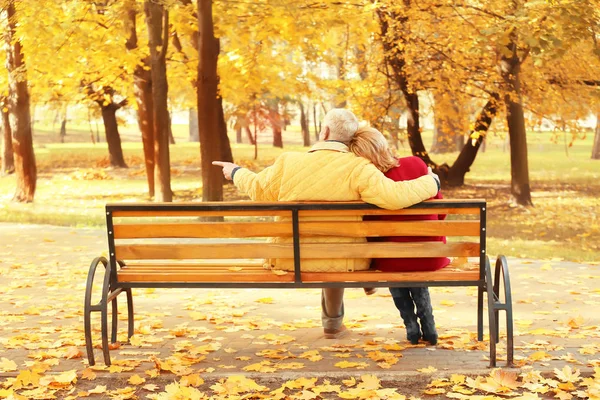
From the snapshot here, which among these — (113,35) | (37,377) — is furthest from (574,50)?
(37,377)

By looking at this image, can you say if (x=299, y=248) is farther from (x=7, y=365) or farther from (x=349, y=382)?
(x=7, y=365)

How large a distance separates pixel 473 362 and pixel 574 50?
1460 cm

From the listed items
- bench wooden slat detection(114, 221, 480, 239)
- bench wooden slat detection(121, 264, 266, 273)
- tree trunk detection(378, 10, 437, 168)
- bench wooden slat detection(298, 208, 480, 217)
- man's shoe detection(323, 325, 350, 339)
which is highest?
tree trunk detection(378, 10, 437, 168)

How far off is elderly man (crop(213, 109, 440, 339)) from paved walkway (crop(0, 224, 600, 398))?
642 mm

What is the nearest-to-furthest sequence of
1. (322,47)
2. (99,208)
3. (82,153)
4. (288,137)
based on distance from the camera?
1. (322,47)
2. (99,208)
3. (82,153)
4. (288,137)

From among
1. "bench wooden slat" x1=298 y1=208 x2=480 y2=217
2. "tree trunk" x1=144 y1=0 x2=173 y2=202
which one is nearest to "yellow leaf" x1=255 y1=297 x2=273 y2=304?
"bench wooden slat" x1=298 y1=208 x2=480 y2=217

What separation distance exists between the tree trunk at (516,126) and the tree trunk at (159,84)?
612 centimetres

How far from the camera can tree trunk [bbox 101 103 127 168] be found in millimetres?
31594

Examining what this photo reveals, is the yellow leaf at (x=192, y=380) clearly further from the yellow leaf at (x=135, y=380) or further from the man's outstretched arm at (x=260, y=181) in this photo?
the man's outstretched arm at (x=260, y=181)

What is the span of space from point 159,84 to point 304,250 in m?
11.7

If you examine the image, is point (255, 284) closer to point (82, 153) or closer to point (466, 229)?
point (466, 229)

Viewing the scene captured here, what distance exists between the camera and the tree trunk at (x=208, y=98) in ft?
48.8

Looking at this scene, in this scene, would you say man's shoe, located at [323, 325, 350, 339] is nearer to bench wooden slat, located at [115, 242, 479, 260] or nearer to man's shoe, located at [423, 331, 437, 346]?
man's shoe, located at [423, 331, 437, 346]

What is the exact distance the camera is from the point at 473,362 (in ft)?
18.5
